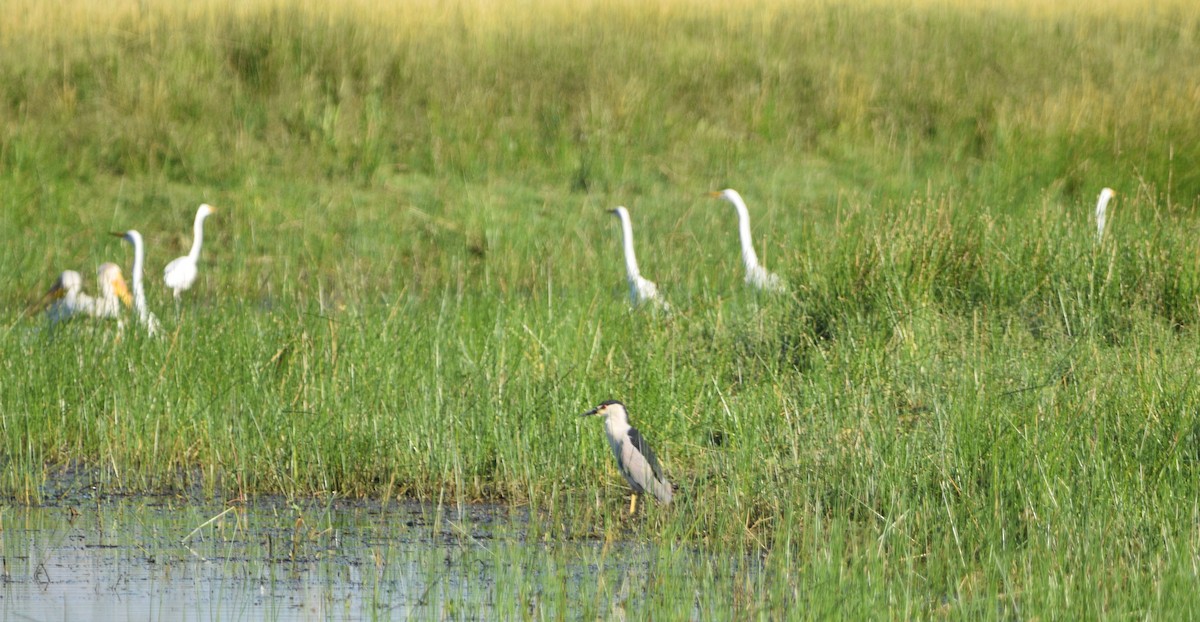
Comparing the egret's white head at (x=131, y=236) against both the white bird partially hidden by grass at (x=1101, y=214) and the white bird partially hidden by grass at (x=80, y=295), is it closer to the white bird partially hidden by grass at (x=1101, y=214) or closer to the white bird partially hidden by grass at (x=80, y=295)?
the white bird partially hidden by grass at (x=80, y=295)

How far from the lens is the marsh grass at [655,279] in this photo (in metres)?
4.68

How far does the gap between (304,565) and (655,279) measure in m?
4.95

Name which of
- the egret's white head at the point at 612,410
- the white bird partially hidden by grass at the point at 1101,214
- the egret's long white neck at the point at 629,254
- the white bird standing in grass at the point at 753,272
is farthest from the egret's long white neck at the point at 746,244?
the egret's white head at the point at 612,410

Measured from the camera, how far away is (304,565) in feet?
15.3

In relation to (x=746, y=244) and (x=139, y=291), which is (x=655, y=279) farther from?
(x=139, y=291)

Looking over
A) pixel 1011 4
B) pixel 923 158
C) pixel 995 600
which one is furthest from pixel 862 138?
pixel 995 600

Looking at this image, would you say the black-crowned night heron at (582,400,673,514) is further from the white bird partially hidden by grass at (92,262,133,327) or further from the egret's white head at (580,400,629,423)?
the white bird partially hidden by grass at (92,262,133,327)

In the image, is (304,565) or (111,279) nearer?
(304,565)

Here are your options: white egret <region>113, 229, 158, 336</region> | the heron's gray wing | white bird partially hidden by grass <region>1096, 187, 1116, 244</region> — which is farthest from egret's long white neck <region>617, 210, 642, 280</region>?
the heron's gray wing

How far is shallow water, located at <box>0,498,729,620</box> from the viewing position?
4188 millimetres

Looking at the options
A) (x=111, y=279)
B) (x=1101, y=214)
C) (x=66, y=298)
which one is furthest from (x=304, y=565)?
(x=1101, y=214)

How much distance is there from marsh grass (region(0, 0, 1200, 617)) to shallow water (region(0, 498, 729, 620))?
0.19 metres

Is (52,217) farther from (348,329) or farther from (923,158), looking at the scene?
(923,158)

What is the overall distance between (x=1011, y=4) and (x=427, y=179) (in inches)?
348
